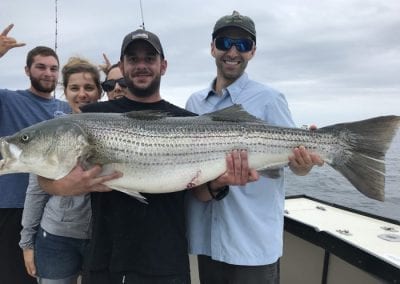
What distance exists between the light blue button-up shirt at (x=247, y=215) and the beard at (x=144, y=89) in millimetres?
812

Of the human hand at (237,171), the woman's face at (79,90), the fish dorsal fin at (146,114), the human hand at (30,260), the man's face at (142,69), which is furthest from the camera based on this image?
the woman's face at (79,90)

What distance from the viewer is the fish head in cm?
307

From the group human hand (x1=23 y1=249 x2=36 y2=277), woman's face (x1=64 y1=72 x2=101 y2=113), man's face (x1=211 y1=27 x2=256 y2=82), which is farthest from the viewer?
woman's face (x1=64 y1=72 x2=101 y2=113)

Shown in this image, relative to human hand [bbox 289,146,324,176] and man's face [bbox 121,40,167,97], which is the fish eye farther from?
human hand [bbox 289,146,324,176]

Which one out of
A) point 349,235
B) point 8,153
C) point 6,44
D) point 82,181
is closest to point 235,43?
point 82,181

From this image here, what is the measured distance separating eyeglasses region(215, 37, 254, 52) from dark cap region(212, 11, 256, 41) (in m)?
0.11

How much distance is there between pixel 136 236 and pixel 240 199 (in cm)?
112

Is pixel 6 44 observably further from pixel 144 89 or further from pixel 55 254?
pixel 55 254

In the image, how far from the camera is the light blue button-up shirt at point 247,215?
11.9ft

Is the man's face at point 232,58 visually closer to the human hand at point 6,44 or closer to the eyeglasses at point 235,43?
the eyeglasses at point 235,43

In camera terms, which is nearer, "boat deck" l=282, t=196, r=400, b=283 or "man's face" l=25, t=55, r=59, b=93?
"boat deck" l=282, t=196, r=400, b=283

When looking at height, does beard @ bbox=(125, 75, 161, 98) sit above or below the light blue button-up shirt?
above

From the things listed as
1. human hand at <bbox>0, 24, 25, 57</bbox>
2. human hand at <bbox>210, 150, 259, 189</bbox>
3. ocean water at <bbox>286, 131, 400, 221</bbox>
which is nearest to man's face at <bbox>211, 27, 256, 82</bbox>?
human hand at <bbox>210, 150, 259, 189</bbox>

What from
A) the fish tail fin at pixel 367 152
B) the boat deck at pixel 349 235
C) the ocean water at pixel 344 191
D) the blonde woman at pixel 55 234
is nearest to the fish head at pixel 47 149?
the blonde woman at pixel 55 234
